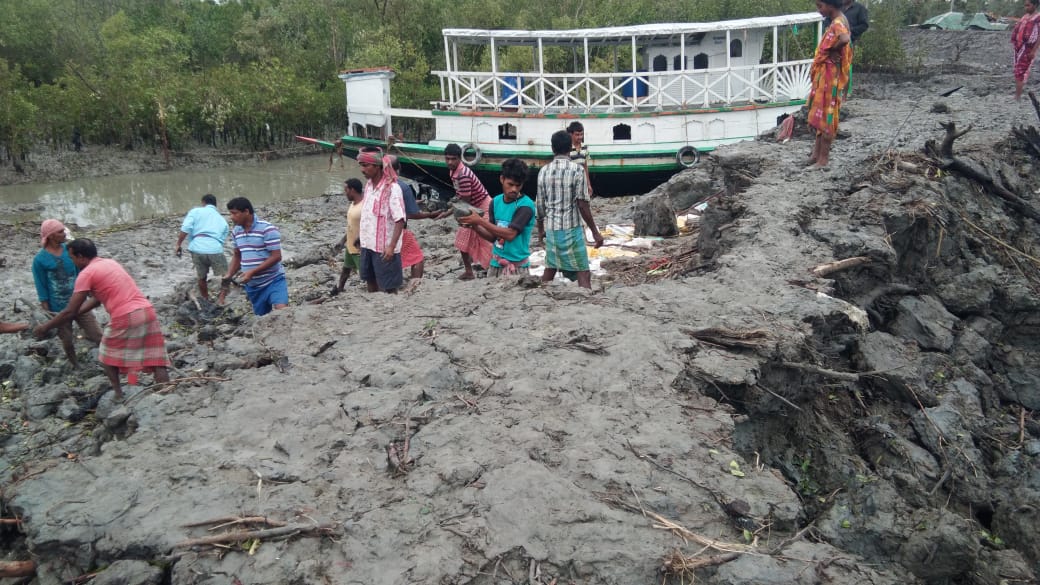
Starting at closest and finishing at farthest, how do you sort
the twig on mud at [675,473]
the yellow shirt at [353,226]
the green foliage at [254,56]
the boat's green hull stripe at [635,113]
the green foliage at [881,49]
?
the twig on mud at [675,473] → the yellow shirt at [353,226] → the boat's green hull stripe at [635,113] → the green foliage at [254,56] → the green foliage at [881,49]

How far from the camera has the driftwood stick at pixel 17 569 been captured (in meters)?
2.73

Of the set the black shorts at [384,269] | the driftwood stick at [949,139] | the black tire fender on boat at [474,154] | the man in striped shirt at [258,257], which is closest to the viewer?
the black shorts at [384,269]

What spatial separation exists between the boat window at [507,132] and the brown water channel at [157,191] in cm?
595

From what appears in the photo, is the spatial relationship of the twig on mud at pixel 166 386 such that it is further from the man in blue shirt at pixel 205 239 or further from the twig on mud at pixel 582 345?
the man in blue shirt at pixel 205 239

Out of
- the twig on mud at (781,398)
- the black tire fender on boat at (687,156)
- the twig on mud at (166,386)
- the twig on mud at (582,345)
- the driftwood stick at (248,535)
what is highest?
the black tire fender on boat at (687,156)

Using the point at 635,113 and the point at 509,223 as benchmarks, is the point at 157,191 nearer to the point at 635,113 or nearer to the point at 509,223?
the point at 635,113

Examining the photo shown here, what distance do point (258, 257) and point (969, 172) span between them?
6997 millimetres

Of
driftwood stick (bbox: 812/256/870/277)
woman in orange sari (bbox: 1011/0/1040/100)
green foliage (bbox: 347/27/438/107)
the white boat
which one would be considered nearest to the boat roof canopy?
the white boat

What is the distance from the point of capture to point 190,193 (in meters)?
19.4

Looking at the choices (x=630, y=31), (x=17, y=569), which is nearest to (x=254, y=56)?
(x=630, y=31)

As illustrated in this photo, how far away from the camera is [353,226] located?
6.38 m

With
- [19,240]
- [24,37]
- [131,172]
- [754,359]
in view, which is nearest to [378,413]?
[754,359]

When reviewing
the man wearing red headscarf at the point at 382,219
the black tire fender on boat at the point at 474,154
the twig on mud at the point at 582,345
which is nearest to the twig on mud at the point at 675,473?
the twig on mud at the point at 582,345

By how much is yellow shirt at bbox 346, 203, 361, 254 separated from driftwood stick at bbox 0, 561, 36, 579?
12.4 feet
